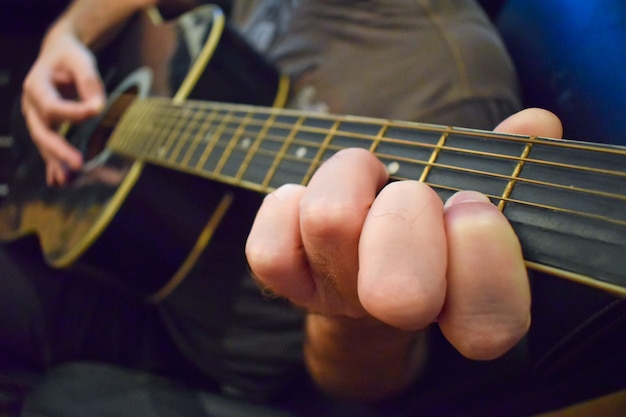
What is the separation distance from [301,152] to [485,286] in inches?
8.2

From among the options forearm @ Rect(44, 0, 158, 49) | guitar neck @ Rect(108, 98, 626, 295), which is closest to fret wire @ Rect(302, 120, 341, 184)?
guitar neck @ Rect(108, 98, 626, 295)

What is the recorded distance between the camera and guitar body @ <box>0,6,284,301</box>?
625 mm

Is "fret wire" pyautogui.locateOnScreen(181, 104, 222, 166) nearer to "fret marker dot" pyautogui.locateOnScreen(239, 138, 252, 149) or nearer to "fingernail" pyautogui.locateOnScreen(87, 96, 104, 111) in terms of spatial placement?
"fret marker dot" pyautogui.locateOnScreen(239, 138, 252, 149)

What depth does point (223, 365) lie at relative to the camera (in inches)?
25.5

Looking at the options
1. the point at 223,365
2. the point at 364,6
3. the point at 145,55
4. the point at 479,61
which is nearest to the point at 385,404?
the point at 223,365

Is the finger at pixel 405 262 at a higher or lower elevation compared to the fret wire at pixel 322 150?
higher

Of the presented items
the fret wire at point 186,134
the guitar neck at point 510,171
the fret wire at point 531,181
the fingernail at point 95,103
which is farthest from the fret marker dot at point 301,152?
the fingernail at point 95,103

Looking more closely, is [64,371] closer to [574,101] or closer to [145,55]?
[145,55]

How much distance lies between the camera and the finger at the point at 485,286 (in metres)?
0.21

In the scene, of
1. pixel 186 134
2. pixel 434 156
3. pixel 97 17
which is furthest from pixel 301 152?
pixel 97 17

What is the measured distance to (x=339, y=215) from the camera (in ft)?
0.78

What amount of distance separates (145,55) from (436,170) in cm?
65

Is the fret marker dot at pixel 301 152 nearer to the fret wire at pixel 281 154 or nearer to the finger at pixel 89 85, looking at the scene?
the fret wire at pixel 281 154

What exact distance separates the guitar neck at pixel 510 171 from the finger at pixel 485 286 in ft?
0.07
